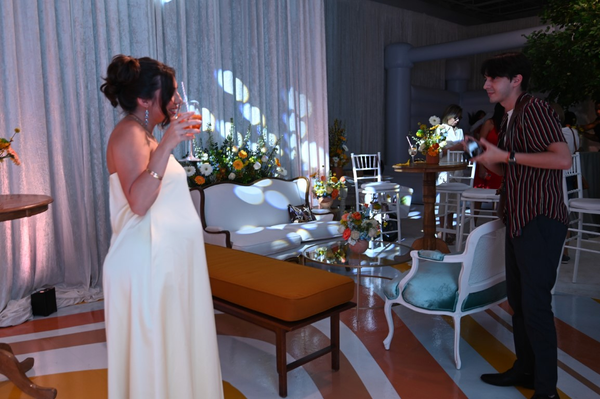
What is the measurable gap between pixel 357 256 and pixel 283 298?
1.29 metres

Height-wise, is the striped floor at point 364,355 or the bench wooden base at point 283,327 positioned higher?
the bench wooden base at point 283,327

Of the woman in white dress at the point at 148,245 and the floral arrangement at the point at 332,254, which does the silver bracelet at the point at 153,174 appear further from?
the floral arrangement at the point at 332,254

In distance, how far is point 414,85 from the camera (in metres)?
10.8

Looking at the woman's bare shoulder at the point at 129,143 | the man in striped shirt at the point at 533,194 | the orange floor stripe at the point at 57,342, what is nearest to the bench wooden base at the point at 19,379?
the orange floor stripe at the point at 57,342

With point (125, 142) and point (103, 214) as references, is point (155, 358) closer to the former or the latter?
point (125, 142)

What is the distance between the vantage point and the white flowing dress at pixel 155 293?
1.81 meters

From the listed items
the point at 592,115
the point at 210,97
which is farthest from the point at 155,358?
the point at 592,115

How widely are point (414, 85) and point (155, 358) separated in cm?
992

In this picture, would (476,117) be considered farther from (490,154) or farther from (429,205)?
(490,154)

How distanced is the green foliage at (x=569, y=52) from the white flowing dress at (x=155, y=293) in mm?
6046

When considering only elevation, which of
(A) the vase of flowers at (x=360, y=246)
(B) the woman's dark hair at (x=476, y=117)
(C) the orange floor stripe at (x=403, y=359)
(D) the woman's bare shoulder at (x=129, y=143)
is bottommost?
(C) the orange floor stripe at (x=403, y=359)

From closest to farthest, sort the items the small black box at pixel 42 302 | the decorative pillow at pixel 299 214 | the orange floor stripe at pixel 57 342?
the orange floor stripe at pixel 57 342 < the small black box at pixel 42 302 < the decorative pillow at pixel 299 214

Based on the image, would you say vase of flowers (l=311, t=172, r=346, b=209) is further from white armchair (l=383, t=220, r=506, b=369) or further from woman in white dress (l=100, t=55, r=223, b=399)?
woman in white dress (l=100, t=55, r=223, b=399)

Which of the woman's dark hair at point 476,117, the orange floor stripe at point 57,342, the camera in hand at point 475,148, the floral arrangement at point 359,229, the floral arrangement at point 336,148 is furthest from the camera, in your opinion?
the woman's dark hair at point 476,117
